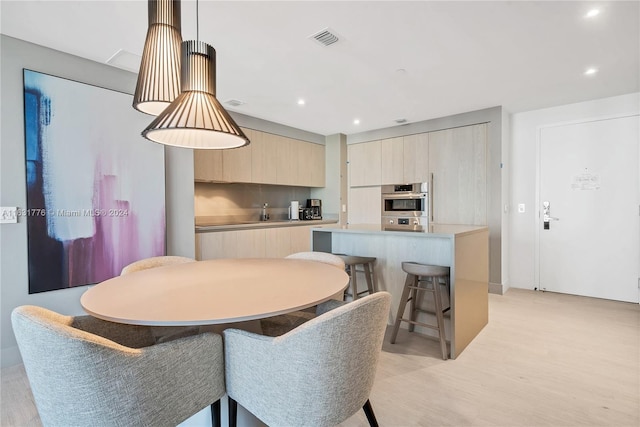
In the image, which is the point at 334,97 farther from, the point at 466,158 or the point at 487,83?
the point at 466,158

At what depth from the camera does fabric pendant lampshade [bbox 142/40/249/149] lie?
4.25ft

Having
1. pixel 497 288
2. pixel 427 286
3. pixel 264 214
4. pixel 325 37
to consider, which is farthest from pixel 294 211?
pixel 325 37

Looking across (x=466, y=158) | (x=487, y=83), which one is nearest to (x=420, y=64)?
(x=487, y=83)

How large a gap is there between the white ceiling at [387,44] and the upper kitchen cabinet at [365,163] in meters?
1.58

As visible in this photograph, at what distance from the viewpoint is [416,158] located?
188 inches

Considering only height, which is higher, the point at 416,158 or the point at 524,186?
the point at 416,158

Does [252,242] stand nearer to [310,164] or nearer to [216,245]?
[216,245]

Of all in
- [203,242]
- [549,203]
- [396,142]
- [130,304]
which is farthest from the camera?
[396,142]

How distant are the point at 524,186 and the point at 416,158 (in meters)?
1.51

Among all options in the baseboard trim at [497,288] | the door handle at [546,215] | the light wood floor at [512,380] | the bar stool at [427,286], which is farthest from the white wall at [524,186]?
the bar stool at [427,286]

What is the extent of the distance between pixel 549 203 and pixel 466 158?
121cm

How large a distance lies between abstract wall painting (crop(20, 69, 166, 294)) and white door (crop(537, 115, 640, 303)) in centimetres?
474

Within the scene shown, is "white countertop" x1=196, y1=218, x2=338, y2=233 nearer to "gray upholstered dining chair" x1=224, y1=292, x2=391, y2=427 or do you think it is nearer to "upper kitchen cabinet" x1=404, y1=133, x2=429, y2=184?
"upper kitchen cabinet" x1=404, y1=133, x2=429, y2=184

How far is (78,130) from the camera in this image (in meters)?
2.52
